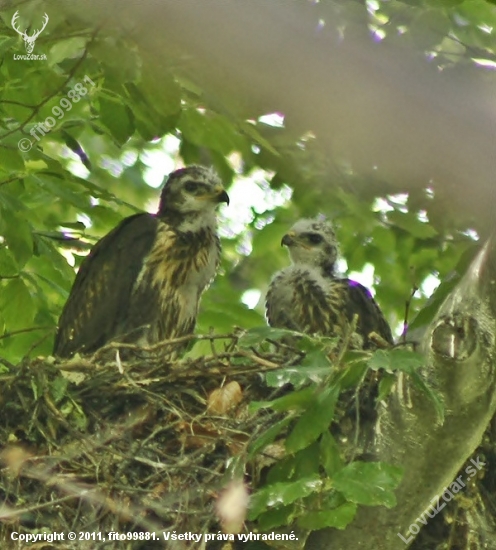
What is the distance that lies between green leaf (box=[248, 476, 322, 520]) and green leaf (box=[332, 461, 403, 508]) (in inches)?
3.0

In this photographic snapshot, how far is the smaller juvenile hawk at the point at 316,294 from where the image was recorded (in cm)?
667

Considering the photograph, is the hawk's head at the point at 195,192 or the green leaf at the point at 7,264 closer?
the green leaf at the point at 7,264

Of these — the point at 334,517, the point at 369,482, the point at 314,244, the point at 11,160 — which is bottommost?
the point at 314,244

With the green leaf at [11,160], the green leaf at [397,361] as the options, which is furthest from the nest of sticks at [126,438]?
the green leaf at [11,160]

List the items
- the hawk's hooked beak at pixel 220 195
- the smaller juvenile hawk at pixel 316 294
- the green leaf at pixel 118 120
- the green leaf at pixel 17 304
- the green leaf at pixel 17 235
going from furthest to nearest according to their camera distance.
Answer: the hawk's hooked beak at pixel 220 195, the smaller juvenile hawk at pixel 316 294, the green leaf at pixel 17 304, the green leaf at pixel 118 120, the green leaf at pixel 17 235

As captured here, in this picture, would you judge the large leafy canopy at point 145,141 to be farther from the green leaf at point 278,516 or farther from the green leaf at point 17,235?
the green leaf at point 278,516

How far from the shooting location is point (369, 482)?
3578 mm

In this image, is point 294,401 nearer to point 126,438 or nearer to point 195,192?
point 126,438

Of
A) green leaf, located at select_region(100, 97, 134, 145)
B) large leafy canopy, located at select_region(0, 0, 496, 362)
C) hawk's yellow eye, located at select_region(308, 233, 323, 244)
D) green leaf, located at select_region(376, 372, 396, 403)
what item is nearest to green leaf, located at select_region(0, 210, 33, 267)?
large leafy canopy, located at select_region(0, 0, 496, 362)

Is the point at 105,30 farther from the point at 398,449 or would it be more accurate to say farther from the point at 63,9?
the point at 398,449

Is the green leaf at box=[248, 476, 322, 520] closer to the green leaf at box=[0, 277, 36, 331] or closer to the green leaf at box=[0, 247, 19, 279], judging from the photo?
the green leaf at box=[0, 277, 36, 331]

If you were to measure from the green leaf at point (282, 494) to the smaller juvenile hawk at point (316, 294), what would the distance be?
2.67 m

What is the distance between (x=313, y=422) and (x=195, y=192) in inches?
134

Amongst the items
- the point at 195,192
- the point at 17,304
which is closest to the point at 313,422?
the point at 17,304
